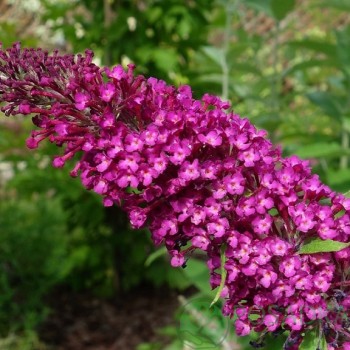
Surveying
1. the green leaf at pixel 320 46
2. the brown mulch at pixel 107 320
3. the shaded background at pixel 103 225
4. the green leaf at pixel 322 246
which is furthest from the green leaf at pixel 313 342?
the brown mulch at pixel 107 320

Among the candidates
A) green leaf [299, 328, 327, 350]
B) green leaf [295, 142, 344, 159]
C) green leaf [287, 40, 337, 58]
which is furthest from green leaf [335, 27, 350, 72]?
green leaf [299, 328, 327, 350]

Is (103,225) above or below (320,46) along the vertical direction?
below

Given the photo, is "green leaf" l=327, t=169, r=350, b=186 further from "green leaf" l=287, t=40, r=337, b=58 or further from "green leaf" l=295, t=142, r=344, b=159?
"green leaf" l=287, t=40, r=337, b=58

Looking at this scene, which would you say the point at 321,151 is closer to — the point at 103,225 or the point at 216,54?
the point at 216,54

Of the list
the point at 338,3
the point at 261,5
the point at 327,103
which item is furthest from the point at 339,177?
the point at 261,5

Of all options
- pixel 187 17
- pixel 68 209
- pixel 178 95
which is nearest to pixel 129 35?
pixel 187 17

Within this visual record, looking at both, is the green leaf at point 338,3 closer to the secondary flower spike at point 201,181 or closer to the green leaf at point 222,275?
the secondary flower spike at point 201,181
